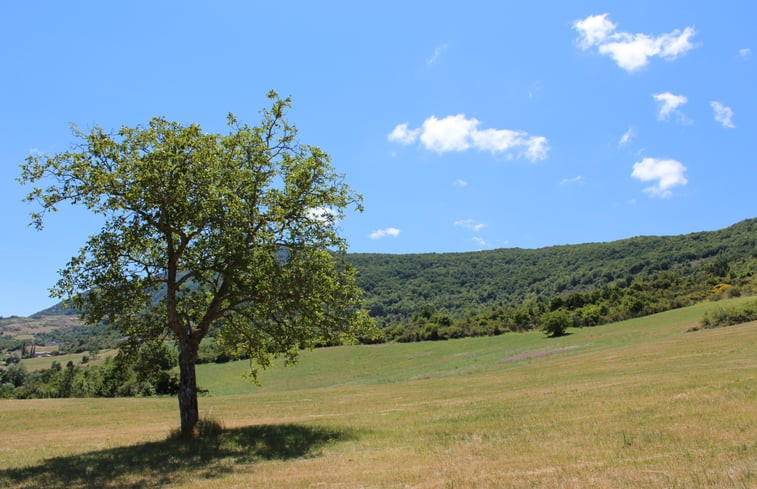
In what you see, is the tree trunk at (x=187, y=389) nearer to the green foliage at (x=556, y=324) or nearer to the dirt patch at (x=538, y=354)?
the dirt patch at (x=538, y=354)

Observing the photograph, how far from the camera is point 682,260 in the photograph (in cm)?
18250

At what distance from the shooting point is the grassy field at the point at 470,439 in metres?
10.7

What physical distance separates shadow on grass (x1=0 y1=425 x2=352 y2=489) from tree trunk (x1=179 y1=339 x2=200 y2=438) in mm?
666

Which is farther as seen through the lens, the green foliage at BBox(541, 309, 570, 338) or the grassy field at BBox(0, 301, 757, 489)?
the green foliage at BBox(541, 309, 570, 338)

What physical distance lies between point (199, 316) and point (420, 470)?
12440 millimetres

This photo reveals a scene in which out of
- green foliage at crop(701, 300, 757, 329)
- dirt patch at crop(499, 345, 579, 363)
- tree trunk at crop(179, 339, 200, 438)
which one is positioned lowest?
dirt patch at crop(499, 345, 579, 363)

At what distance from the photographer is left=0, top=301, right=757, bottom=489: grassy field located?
10711 mm

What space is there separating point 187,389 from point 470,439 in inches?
415

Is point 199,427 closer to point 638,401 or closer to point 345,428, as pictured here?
point 345,428

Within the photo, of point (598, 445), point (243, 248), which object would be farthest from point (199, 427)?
point (598, 445)

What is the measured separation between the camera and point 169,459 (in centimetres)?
1588

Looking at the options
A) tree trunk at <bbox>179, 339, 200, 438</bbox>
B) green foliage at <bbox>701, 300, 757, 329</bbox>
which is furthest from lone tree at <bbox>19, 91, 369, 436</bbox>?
green foliage at <bbox>701, 300, 757, 329</bbox>

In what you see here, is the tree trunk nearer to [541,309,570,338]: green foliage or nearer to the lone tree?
the lone tree

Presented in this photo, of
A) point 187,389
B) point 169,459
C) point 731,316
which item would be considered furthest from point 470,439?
point 731,316
